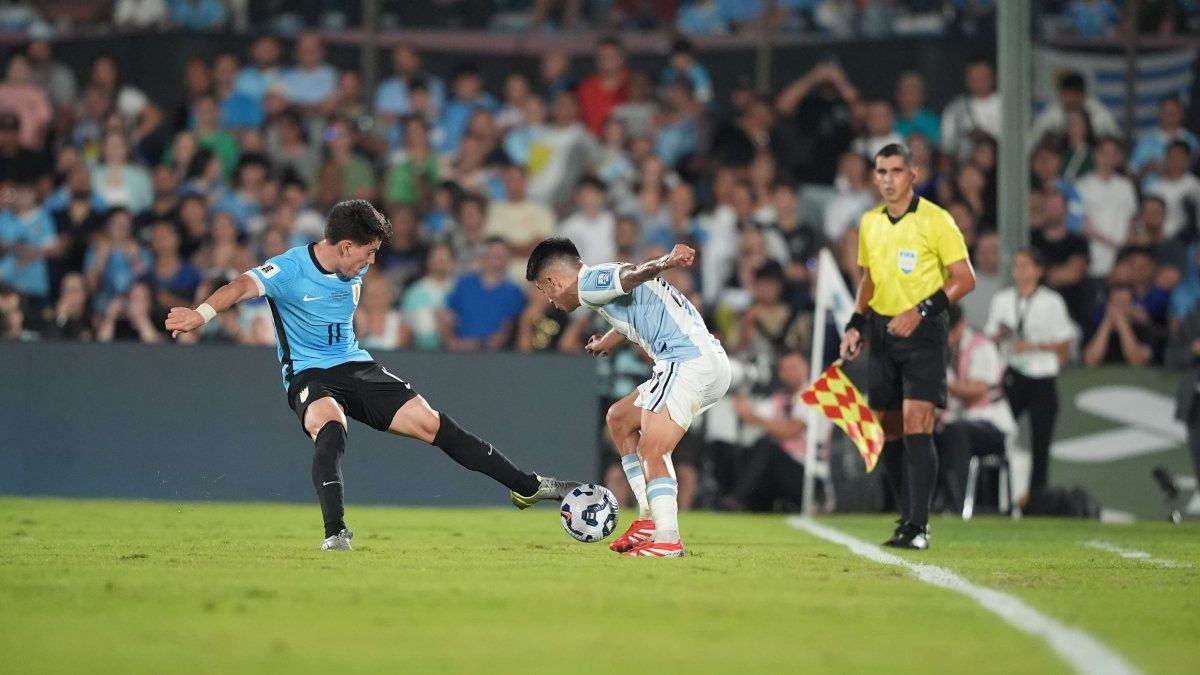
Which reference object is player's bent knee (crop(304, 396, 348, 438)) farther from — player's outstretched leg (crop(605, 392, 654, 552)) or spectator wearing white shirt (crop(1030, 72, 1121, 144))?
spectator wearing white shirt (crop(1030, 72, 1121, 144))

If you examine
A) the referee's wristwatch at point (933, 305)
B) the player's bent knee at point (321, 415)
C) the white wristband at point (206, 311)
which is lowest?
the player's bent knee at point (321, 415)

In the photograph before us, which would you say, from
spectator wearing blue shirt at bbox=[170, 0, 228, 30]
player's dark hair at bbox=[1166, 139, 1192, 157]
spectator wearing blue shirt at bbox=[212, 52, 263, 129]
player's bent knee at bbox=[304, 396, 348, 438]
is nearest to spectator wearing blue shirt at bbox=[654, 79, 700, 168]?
spectator wearing blue shirt at bbox=[212, 52, 263, 129]

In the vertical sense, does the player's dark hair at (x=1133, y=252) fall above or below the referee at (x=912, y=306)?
above

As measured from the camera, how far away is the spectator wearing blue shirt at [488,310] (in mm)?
16281

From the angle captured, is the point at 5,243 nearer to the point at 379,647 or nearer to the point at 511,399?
the point at 511,399

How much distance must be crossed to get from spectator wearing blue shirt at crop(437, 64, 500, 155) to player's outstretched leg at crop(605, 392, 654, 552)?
30.4ft

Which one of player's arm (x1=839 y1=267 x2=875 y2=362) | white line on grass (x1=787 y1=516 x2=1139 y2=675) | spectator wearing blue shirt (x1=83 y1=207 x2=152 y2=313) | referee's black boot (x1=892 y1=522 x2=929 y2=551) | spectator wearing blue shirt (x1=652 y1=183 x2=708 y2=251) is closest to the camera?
white line on grass (x1=787 y1=516 x2=1139 y2=675)

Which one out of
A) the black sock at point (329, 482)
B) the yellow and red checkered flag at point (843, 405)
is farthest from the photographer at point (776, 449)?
the black sock at point (329, 482)

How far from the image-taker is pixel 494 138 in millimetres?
18312

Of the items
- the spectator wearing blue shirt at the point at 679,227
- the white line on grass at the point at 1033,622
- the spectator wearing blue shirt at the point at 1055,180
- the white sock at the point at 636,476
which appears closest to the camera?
the white line on grass at the point at 1033,622

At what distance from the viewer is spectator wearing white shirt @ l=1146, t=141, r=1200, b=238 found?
17250mm

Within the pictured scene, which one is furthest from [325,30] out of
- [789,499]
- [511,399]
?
[789,499]

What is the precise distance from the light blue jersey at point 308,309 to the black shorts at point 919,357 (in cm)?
308

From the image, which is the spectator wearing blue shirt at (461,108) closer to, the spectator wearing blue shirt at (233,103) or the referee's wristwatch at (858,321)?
the spectator wearing blue shirt at (233,103)
